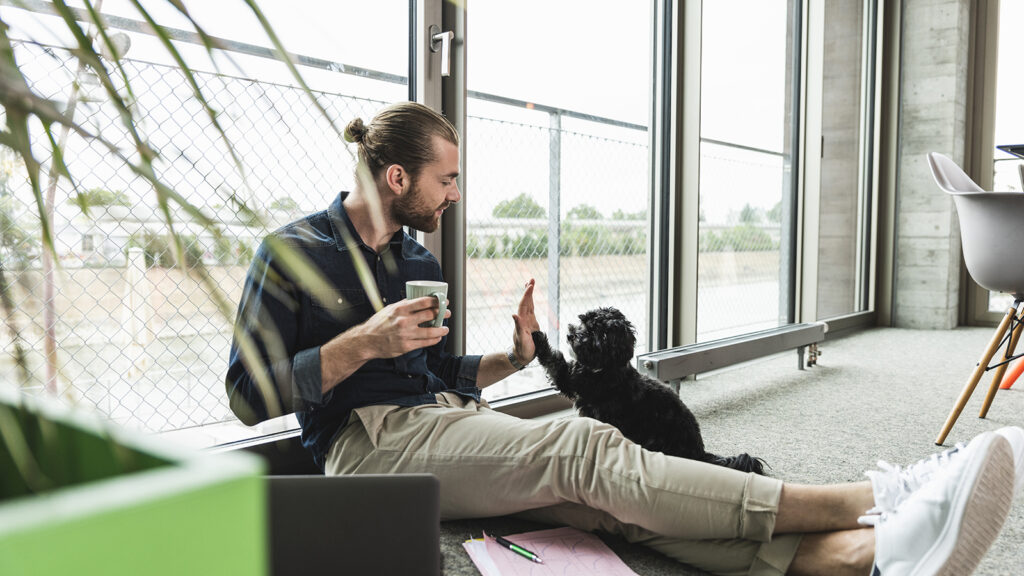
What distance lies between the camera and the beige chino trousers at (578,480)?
48.1 inches

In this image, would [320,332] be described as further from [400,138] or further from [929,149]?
[929,149]

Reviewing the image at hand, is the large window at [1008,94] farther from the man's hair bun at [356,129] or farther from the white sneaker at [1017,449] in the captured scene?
the man's hair bun at [356,129]

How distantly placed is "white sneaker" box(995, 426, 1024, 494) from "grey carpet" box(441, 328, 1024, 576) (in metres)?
0.33

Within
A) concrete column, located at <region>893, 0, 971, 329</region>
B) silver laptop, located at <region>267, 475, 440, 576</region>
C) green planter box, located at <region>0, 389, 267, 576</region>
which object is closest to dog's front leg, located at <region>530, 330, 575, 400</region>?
silver laptop, located at <region>267, 475, 440, 576</region>

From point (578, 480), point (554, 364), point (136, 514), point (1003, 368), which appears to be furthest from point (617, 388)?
point (136, 514)

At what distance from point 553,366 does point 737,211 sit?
2221 millimetres

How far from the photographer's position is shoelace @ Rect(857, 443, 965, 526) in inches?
44.4

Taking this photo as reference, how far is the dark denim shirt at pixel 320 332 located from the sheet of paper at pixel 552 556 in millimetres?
370

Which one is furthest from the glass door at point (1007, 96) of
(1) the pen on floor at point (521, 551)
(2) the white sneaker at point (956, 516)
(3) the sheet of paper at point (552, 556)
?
(1) the pen on floor at point (521, 551)

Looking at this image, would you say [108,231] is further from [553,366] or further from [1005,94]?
[1005,94]

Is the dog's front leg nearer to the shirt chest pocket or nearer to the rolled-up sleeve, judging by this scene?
the shirt chest pocket

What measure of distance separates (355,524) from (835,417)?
6.61 feet

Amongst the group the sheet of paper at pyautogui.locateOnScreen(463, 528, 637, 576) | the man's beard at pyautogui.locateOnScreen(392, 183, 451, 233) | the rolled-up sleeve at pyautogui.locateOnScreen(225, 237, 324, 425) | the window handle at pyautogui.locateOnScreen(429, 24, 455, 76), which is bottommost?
the sheet of paper at pyautogui.locateOnScreen(463, 528, 637, 576)

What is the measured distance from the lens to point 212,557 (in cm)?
22
